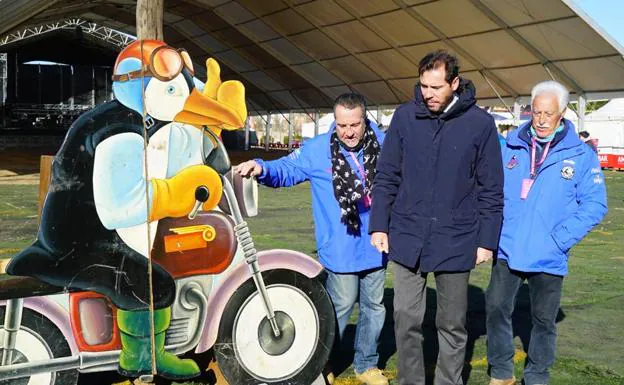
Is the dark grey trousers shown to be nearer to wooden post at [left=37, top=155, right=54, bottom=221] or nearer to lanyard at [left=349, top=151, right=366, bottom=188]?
lanyard at [left=349, top=151, right=366, bottom=188]

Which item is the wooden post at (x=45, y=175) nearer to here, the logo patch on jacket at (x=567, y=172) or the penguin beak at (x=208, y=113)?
the penguin beak at (x=208, y=113)

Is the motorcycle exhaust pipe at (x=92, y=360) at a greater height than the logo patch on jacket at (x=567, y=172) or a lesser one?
lesser

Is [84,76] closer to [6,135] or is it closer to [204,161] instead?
[6,135]

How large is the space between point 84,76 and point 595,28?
27833 mm

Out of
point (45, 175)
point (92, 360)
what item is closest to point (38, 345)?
point (92, 360)

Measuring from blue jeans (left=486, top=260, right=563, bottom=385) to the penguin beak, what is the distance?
5.44 feet

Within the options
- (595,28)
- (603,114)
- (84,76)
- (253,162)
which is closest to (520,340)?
(253,162)

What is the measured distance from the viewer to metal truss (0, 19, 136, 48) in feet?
113

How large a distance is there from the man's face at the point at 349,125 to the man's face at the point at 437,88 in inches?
23.7

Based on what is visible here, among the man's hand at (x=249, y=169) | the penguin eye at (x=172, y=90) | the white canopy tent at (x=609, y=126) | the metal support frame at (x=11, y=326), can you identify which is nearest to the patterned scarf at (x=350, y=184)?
the man's hand at (x=249, y=169)

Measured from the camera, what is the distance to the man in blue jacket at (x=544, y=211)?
397 cm

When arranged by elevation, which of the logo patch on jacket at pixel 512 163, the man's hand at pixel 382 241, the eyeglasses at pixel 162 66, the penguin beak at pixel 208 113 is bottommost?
the man's hand at pixel 382 241

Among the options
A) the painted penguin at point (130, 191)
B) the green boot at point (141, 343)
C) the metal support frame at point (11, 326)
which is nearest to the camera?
the metal support frame at point (11, 326)

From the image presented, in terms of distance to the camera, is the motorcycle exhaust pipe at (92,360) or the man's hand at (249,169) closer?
the motorcycle exhaust pipe at (92,360)
